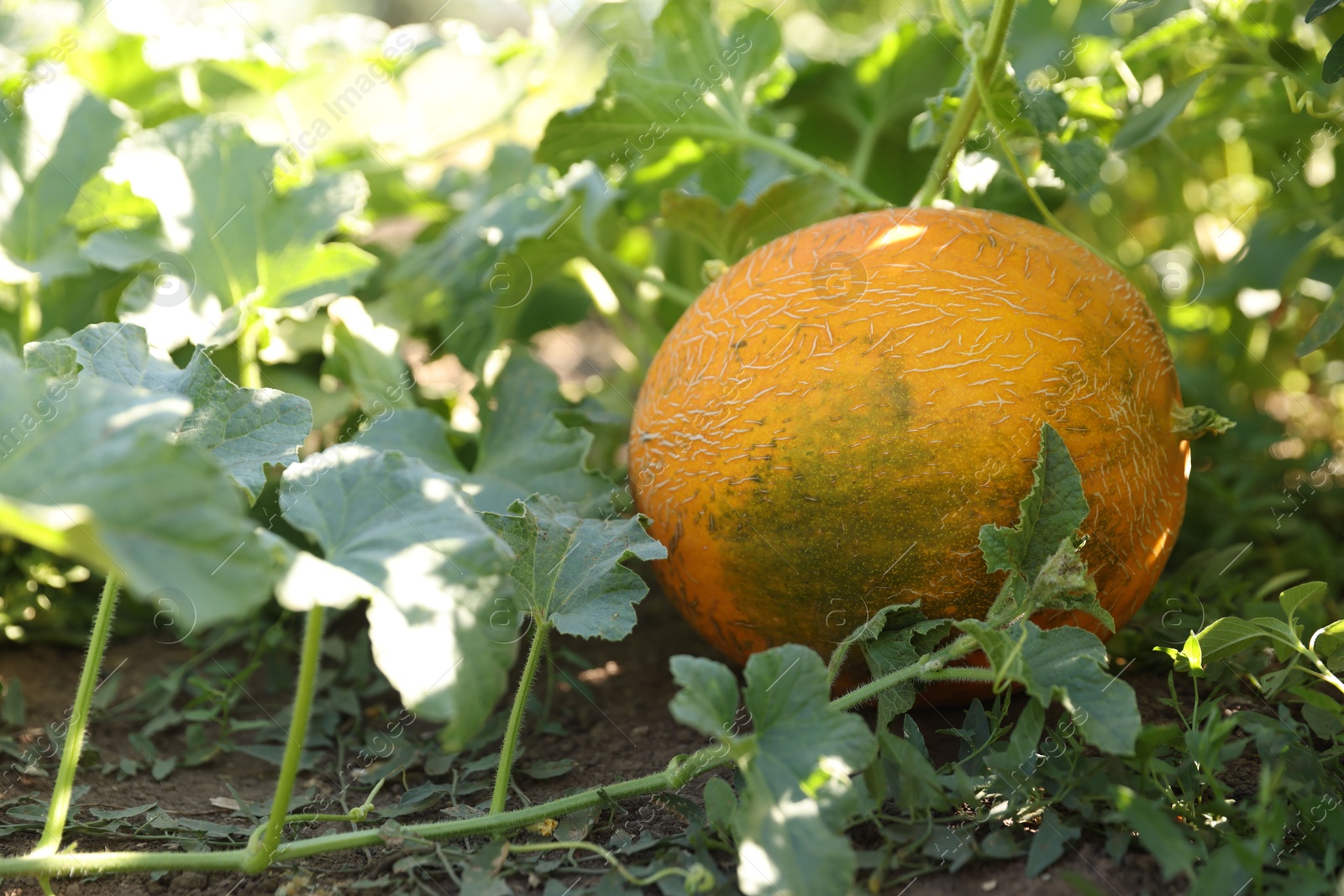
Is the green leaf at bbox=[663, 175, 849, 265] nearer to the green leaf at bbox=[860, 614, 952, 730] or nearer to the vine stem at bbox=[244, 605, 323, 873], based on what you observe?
the green leaf at bbox=[860, 614, 952, 730]

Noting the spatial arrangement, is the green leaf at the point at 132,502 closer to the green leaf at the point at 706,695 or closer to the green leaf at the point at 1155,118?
the green leaf at the point at 706,695

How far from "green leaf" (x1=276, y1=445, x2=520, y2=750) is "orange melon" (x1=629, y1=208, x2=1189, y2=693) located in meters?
0.50

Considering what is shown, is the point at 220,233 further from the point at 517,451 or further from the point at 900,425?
the point at 900,425

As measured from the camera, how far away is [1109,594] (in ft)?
5.65

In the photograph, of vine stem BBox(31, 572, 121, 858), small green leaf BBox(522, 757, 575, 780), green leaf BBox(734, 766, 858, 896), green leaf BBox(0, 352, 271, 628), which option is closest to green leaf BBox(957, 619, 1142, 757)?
green leaf BBox(734, 766, 858, 896)

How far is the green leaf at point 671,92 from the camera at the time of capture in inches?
91.4

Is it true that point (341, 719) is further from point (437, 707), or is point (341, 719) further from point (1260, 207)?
point (1260, 207)

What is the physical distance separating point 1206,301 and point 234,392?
8.99ft

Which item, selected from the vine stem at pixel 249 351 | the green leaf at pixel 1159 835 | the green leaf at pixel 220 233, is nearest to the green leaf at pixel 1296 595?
the green leaf at pixel 1159 835

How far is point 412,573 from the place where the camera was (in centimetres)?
128

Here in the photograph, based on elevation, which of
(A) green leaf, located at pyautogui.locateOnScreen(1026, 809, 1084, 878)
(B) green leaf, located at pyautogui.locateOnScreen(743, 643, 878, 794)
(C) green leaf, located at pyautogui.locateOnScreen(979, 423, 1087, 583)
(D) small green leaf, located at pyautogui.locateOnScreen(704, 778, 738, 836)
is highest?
(C) green leaf, located at pyautogui.locateOnScreen(979, 423, 1087, 583)

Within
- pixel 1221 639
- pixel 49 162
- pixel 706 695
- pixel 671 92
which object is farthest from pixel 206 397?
pixel 1221 639

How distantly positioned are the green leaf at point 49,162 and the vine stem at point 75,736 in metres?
1.11

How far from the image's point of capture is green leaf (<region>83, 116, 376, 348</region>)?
7.43ft
